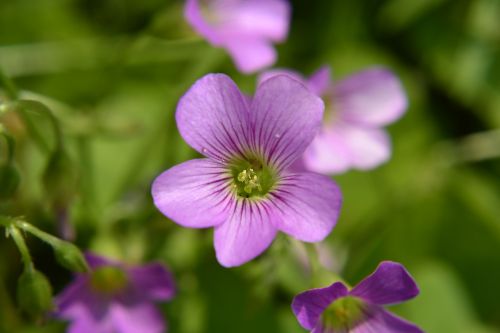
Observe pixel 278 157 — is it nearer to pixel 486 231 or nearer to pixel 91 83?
pixel 486 231

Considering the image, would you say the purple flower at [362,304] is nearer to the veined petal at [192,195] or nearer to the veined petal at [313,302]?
the veined petal at [313,302]

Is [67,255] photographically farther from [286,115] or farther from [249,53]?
[249,53]

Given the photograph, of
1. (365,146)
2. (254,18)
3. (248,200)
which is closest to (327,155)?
(365,146)

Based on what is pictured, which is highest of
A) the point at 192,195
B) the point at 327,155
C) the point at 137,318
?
the point at 192,195

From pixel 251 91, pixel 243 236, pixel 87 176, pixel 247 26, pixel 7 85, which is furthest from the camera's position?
pixel 251 91

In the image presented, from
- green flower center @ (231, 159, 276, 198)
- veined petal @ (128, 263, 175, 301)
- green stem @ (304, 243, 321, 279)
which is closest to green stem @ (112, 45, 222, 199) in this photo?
veined petal @ (128, 263, 175, 301)

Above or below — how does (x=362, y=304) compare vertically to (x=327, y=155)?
below

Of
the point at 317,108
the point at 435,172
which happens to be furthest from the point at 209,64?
the point at 317,108

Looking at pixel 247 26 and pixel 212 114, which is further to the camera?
pixel 247 26
